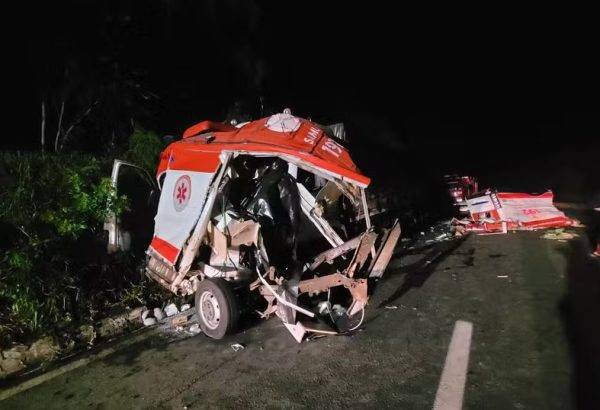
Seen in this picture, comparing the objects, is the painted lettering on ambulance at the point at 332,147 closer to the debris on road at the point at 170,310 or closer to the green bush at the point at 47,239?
the debris on road at the point at 170,310

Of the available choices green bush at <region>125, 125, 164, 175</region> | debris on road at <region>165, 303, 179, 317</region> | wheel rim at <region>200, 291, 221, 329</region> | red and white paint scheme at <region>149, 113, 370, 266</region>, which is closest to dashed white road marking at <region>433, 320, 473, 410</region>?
red and white paint scheme at <region>149, 113, 370, 266</region>

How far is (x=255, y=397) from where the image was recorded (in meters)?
3.60

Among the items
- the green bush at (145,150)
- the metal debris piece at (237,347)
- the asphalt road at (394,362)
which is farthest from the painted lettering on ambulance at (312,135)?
the green bush at (145,150)

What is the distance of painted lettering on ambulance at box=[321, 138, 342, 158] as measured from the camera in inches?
183

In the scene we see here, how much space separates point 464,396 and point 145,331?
3.63 meters

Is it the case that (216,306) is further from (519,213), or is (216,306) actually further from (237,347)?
(519,213)

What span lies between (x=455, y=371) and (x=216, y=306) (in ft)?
8.21

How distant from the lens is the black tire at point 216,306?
179 inches

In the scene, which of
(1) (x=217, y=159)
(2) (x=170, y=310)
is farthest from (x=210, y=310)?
(1) (x=217, y=159)

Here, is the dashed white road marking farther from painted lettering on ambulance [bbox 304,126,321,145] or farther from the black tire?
painted lettering on ambulance [bbox 304,126,321,145]

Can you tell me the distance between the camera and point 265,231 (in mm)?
5102

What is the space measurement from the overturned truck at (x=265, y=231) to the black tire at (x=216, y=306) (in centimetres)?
1

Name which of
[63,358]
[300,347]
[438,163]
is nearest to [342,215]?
[300,347]

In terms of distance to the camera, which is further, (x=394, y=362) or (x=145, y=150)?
(x=145, y=150)
